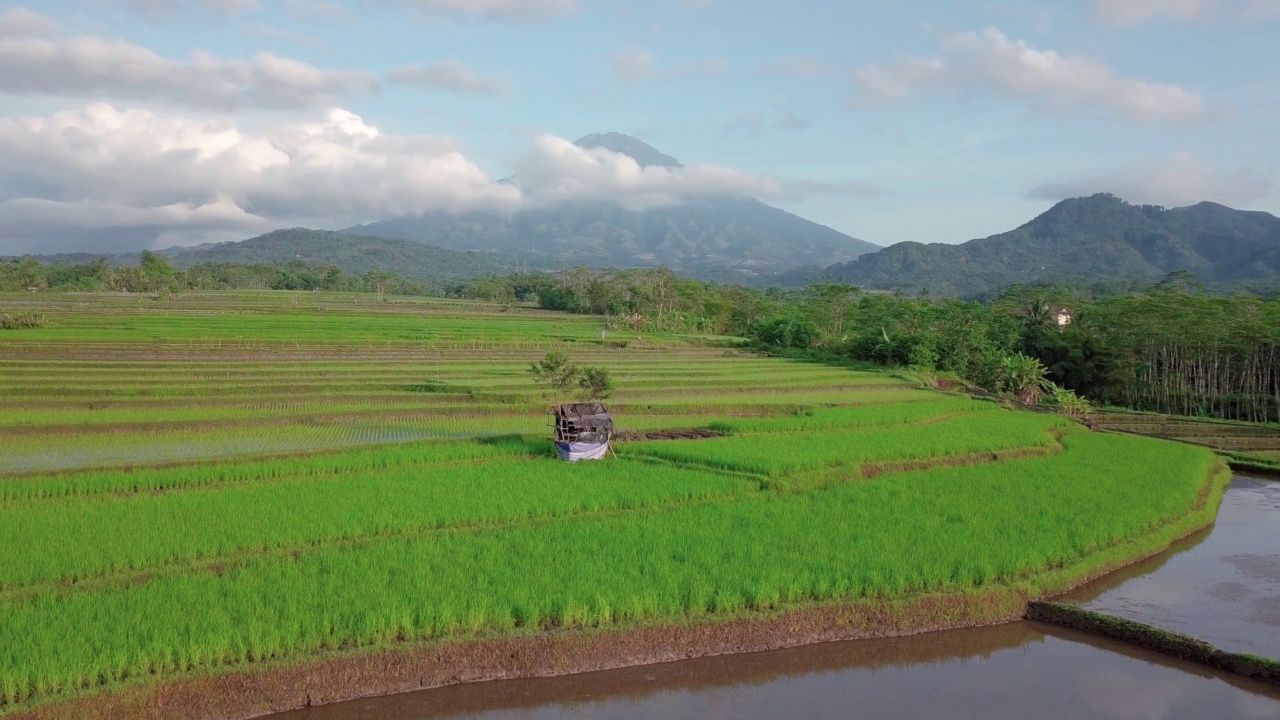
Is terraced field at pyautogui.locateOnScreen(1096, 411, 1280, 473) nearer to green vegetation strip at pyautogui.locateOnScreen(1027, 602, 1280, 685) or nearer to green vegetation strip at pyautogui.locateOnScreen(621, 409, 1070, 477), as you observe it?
green vegetation strip at pyautogui.locateOnScreen(621, 409, 1070, 477)

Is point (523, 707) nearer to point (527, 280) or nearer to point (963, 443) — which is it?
point (963, 443)

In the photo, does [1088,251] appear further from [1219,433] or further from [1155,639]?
[1155,639]

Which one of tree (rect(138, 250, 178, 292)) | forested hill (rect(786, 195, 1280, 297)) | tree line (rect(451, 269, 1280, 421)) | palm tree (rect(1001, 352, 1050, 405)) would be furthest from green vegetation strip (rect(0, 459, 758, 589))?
forested hill (rect(786, 195, 1280, 297))

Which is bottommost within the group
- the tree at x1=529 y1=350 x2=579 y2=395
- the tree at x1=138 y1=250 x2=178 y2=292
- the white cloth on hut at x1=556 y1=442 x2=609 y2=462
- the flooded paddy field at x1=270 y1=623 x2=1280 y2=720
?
the flooded paddy field at x1=270 y1=623 x2=1280 y2=720

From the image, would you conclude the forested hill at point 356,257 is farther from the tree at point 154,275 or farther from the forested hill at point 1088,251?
the tree at point 154,275

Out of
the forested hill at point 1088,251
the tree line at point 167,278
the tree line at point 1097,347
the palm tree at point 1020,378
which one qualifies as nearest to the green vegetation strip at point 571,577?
the tree line at point 1097,347

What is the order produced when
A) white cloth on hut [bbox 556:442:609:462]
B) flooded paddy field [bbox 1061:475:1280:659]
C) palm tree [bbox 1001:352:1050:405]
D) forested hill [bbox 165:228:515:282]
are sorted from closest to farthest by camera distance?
1. flooded paddy field [bbox 1061:475:1280:659]
2. white cloth on hut [bbox 556:442:609:462]
3. palm tree [bbox 1001:352:1050:405]
4. forested hill [bbox 165:228:515:282]

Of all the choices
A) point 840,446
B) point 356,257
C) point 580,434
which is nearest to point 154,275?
point 580,434
